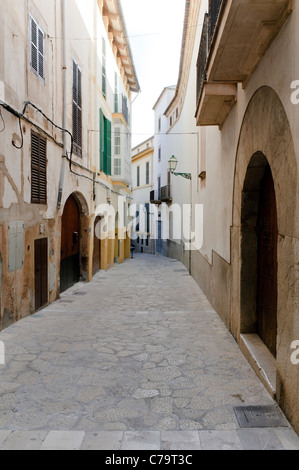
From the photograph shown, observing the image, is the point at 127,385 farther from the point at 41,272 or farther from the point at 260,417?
the point at 41,272

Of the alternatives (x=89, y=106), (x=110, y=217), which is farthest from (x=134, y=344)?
(x=110, y=217)

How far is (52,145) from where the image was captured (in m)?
8.87

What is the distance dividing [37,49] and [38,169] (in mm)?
2359

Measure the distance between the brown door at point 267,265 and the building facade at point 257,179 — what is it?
1cm

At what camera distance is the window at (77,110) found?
10.8 metres

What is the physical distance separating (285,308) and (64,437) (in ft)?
6.95

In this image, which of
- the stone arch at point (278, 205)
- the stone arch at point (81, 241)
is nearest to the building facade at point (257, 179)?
the stone arch at point (278, 205)

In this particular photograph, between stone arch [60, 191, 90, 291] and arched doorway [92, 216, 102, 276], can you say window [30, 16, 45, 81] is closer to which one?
stone arch [60, 191, 90, 291]

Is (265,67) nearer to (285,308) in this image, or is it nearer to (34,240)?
(285,308)

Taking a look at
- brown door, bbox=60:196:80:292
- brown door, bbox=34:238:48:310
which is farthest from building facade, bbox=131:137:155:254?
brown door, bbox=34:238:48:310

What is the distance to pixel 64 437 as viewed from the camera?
313 cm

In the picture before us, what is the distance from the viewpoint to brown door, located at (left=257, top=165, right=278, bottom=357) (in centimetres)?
459

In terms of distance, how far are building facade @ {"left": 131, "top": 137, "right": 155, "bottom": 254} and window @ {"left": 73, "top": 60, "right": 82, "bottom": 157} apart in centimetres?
2114

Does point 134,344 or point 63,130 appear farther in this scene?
point 63,130
